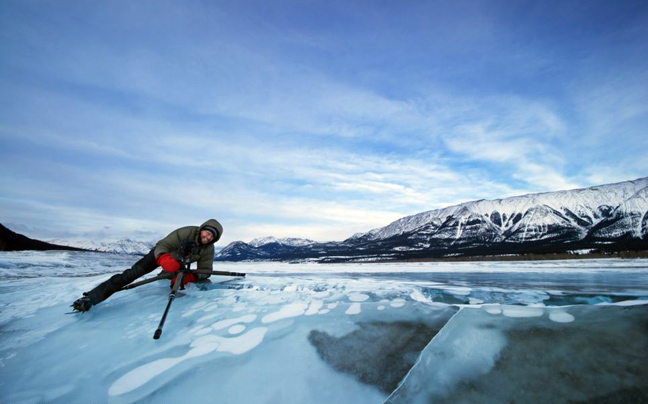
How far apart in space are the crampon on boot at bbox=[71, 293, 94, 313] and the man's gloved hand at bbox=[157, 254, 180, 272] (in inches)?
44.7

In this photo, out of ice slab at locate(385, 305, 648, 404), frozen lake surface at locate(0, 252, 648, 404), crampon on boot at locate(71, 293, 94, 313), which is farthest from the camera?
crampon on boot at locate(71, 293, 94, 313)

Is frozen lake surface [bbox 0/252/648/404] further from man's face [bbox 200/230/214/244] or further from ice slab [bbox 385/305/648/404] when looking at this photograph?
man's face [bbox 200/230/214/244]

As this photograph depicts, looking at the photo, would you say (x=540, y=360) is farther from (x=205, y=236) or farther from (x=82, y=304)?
(x=82, y=304)

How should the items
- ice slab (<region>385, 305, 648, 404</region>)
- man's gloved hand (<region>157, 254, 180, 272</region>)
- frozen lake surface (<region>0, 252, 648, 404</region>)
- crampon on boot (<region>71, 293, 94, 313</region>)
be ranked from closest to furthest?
ice slab (<region>385, 305, 648, 404</region>), frozen lake surface (<region>0, 252, 648, 404</region>), crampon on boot (<region>71, 293, 94, 313</region>), man's gloved hand (<region>157, 254, 180, 272</region>)

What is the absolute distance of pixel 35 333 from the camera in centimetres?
376

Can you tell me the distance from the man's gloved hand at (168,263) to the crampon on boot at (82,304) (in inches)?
44.7

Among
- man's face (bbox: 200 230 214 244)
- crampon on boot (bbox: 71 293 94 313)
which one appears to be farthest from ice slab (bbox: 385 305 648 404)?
crampon on boot (bbox: 71 293 94 313)

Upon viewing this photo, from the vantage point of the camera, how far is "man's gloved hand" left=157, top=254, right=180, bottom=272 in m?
4.38

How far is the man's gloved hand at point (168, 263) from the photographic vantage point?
4377mm

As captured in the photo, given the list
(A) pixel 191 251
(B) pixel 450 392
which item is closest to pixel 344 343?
(B) pixel 450 392

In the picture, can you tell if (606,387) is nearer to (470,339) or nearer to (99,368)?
(470,339)

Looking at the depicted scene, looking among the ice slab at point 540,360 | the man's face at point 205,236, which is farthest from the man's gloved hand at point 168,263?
the ice slab at point 540,360

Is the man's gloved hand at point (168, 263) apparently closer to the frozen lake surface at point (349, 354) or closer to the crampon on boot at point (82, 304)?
the frozen lake surface at point (349, 354)

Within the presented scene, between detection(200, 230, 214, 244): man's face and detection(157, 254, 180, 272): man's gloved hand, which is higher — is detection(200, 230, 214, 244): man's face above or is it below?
above
